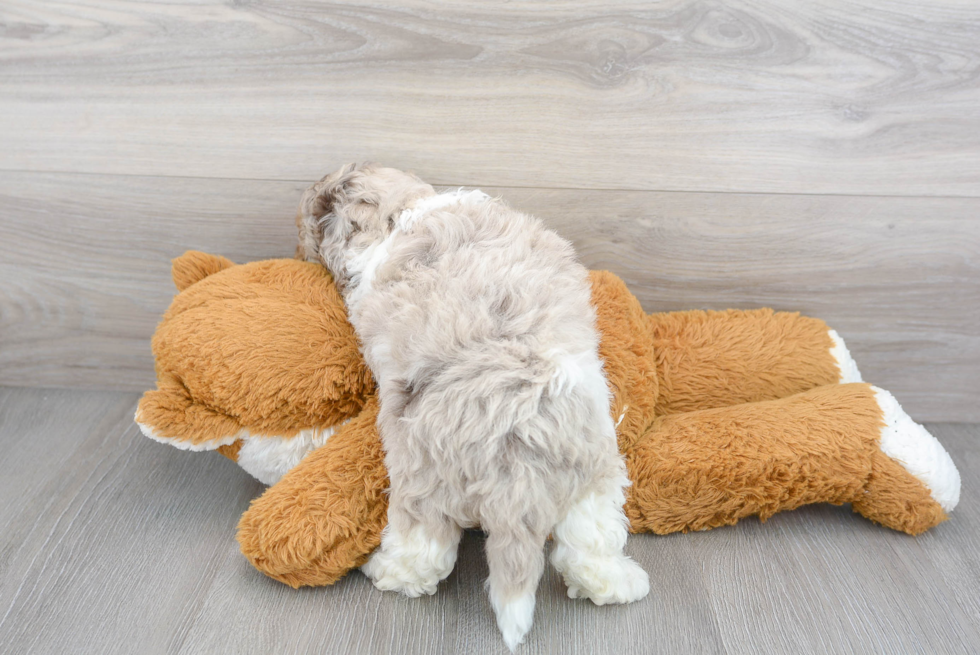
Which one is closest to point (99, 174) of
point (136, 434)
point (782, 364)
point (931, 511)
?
point (136, 434)

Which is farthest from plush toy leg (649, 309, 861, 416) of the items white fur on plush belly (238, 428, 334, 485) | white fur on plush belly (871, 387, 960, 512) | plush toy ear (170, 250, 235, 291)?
plush toy ear (170, 250, 235, 291)

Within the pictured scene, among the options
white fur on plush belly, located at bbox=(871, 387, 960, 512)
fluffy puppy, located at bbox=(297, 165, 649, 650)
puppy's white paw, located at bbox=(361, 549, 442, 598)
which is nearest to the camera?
fluffy puppy, located at bbox=(297, 165, 649, 650)

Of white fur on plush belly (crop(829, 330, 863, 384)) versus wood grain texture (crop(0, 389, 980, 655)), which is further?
white fur on plush belly (crop(829, 330, 863, 384))

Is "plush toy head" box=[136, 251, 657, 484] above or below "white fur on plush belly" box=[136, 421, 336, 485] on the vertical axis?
above

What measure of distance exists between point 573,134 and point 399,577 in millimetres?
700

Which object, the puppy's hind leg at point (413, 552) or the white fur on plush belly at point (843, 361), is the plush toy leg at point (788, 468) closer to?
the white fur on plush belly at point (843, 361)

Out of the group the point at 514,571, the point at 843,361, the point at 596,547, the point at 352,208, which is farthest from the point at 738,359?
the point at 352,208

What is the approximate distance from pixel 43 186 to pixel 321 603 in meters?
0.85

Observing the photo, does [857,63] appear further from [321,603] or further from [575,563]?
[321,603]

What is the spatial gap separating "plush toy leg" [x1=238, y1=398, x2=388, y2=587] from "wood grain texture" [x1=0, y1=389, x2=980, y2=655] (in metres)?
0.05

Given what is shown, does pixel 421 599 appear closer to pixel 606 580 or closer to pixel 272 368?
pixel 606 580

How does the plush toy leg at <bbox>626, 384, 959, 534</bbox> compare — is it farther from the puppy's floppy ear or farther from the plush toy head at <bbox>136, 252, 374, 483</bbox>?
the puppy's floppy ear

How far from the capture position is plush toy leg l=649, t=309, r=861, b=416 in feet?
3.37

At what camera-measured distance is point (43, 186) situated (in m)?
1.12
